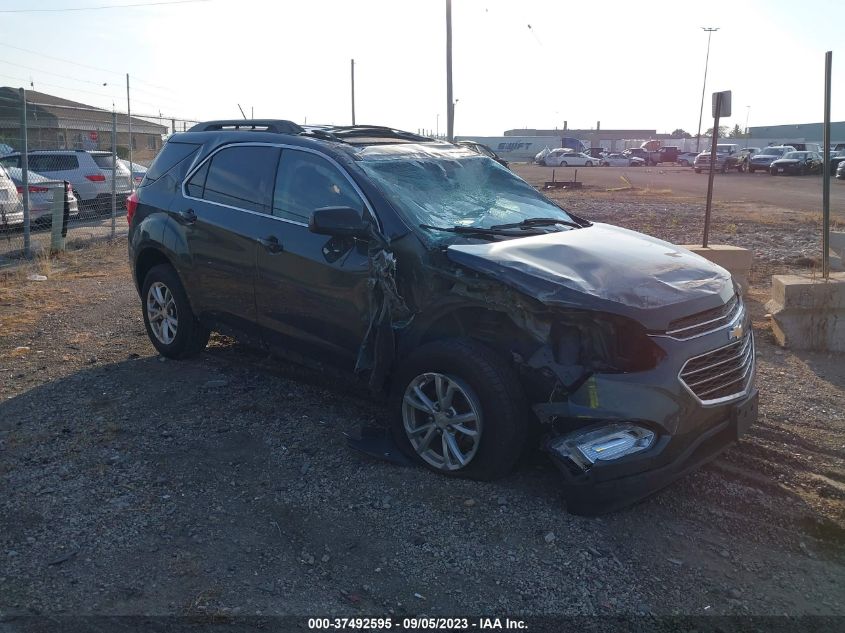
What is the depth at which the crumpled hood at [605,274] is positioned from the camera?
12.7 feet

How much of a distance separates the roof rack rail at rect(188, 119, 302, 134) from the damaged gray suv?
3cm

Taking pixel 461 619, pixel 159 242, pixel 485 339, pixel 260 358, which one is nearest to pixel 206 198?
pixel 159 242

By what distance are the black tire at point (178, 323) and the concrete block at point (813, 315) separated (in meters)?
5.03

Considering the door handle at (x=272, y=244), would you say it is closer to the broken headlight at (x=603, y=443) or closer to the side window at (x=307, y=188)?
the side window at (x=307, y=188)

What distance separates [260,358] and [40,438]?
79.4 inches

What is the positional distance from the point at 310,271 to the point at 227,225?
101 cm

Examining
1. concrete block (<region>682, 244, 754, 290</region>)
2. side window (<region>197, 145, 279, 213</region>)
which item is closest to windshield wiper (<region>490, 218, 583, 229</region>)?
side window (<region>197, 145, 279, 213</region>)

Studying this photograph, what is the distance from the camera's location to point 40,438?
16.4 ft

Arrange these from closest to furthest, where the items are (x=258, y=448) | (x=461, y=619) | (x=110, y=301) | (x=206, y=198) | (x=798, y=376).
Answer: (x=461, y=619), (x=258, y=448), (x=206, y=198), (x=798, y=376), (x=110, y=301)

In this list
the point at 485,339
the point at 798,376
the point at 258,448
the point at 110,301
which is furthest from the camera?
the point at 110,301

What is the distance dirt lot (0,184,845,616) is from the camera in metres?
3.36

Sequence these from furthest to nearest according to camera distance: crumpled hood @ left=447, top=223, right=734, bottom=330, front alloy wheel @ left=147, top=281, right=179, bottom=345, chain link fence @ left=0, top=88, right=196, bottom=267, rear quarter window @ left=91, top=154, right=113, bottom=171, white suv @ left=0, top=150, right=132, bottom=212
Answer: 1. rear quarter window @ left=91, top=154, right=113, bottom=171
2. white suv @ left=0, top=150, right=132, bottom=212
3. chain link fence @ left=0, top=88, right=196, bottom=267
4. front alloy wheel @ left=147, top=281, right=179, bottom=345
5. crumpled hood @ left=447, top=223, right=734, bottom=330

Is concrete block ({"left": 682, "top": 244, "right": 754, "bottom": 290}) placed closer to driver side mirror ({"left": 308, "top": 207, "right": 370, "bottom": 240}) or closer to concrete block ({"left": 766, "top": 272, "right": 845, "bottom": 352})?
concrete block ({"left": 766, "top": 272, "right": 845, "bottom": 352})

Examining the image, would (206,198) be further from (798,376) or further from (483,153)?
(798,376)
